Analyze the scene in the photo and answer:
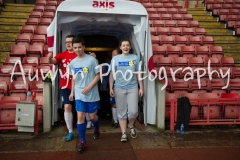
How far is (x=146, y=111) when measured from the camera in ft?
15.6

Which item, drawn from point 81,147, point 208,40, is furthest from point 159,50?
point 81,147

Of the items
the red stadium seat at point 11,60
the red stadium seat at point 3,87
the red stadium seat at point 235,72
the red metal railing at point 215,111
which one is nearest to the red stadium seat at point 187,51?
the red stadium seat at point 235,72

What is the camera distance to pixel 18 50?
7.05m

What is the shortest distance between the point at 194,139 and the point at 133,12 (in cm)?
270

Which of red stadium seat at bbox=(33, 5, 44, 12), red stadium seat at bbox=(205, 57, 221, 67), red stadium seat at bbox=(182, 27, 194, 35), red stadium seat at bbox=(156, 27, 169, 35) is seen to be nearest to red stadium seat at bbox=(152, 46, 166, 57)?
red stadium seat at bbox=(205, 57, 221, 67)

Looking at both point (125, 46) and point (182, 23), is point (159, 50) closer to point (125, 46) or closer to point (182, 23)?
point (182, 23)

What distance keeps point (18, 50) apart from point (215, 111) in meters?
5.89

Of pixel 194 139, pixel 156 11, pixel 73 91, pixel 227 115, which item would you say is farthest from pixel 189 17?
pixel 73 91

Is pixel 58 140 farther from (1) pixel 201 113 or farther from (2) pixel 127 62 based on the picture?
(1) pixel 201 113

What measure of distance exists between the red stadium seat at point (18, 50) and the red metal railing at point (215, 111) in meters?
5.22

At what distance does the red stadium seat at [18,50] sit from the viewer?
696cm

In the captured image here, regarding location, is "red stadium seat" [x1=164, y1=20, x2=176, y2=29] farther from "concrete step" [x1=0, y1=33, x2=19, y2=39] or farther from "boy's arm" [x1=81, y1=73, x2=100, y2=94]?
"boy's arm" [x1=81, y1=73, x2=100, y2=94]

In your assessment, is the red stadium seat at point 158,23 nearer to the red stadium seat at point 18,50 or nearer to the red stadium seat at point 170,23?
the red stadium seat at point 170,23

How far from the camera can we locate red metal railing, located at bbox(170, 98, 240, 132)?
4.67m
